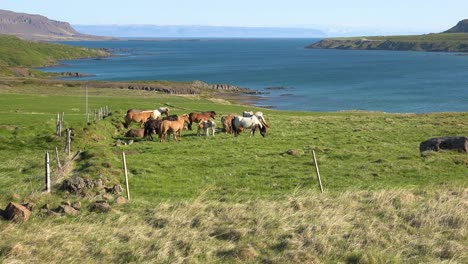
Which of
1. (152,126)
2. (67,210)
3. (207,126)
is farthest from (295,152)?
(67,210)

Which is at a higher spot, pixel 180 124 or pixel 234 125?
pixel 180 124

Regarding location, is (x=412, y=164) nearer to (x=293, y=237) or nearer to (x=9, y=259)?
(x=293, y=237)

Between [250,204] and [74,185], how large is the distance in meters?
6.36

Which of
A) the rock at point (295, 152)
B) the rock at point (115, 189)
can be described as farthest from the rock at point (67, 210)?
the rock at point (295, 152)

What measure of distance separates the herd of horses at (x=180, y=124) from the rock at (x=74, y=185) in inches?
551

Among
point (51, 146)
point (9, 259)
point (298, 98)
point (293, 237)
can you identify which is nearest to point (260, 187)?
point (293, 237)

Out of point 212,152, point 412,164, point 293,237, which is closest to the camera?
point 293,237

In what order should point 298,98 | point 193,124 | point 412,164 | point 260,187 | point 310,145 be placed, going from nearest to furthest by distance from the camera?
point 260,187, point 412,164, point 310,145, point 193,124, point 298,98

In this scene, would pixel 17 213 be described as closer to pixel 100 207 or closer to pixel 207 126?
pixel 100 207

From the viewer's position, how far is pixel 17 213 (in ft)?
43.7

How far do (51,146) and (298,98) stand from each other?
249 feet

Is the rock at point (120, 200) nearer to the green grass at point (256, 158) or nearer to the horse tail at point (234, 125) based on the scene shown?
the green grass at point (256, 158)

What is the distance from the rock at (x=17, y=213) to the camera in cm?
1322

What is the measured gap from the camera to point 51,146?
27.3 metres
